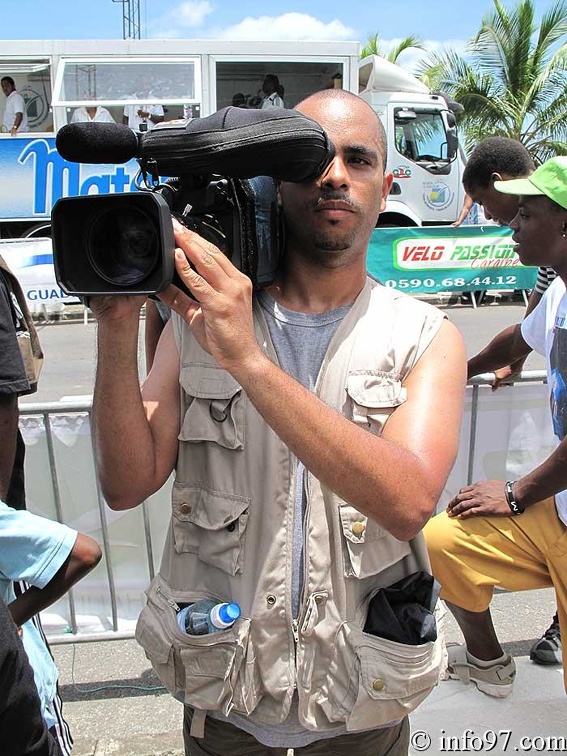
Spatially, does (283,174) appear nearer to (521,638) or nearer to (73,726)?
(73,726)

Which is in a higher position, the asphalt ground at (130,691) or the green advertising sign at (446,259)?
the green advertising sign at (446,259)

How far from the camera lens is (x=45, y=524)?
1923 mm

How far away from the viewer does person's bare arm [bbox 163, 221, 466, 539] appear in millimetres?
1278

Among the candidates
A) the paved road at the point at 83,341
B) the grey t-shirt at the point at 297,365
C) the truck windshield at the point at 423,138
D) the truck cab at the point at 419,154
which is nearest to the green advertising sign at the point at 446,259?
the paved road at the point at 83,341

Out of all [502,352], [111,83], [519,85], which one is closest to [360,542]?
[502,352]

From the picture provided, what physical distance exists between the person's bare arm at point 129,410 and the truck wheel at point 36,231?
31.4 ft

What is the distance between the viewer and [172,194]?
4.46ft

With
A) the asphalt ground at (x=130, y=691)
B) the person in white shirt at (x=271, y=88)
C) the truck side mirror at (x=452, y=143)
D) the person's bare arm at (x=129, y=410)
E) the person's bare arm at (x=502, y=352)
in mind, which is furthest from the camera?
the truck side mirror at (x=452, y=143)

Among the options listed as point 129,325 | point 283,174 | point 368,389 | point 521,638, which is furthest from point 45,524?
point 521,638

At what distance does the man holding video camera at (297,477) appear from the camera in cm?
150

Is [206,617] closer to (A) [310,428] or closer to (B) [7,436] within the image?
(A) [310,428]

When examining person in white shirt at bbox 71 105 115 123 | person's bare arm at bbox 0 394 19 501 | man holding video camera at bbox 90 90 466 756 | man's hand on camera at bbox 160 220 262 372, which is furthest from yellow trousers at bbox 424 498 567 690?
person in white shirt at bbox 71 105 115 123

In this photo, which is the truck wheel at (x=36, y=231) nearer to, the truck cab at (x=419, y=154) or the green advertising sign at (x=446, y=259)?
the green advertising sign at (x=446, y=259)

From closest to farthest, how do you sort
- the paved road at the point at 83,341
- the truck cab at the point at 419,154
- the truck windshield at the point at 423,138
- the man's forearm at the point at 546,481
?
1. the man's forearm at the point at 546,481
2. the paved road at the point at 83,341
3. the truck cab at the point at 419,154
4. the truck windshield at the point at 423,138
